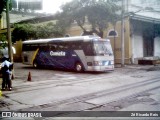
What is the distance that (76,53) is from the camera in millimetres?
19438

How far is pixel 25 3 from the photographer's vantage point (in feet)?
163

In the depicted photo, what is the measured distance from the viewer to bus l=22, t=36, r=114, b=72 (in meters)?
18.2

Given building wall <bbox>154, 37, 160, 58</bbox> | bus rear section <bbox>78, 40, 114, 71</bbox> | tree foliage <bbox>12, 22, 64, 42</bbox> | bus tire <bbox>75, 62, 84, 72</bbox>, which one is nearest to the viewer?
bus rear section <bbox>78, 40, 114, 71</bbox>

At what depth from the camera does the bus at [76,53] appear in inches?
719

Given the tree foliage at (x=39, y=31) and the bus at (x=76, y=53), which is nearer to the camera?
the bus at (x=76, y=53)

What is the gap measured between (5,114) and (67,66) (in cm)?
1341

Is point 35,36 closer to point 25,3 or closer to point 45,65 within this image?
point 45,65

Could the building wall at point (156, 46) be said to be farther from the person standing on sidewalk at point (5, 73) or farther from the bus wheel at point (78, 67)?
the person standing on sidewalk at point (5, 73)

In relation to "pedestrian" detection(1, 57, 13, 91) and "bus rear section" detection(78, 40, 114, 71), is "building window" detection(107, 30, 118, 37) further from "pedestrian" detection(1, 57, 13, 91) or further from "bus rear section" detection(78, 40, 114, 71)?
"pedestrian" detection(1, 57, 13, 91)

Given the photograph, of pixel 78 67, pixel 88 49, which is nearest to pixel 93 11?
pixel 88 49

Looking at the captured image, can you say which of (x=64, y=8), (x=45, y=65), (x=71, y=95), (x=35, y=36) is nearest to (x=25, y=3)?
(x=35, y=36)

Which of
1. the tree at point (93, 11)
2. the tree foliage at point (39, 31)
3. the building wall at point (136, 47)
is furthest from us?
the tree foliage at point (39, 31)

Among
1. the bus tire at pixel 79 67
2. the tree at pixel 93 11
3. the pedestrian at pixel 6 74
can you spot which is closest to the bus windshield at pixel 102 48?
the bus tire at pixel 79 67

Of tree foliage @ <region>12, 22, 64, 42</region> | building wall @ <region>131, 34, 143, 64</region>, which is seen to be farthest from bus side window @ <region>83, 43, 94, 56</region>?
tree foliage @ <region>12, 22, 64, 42</region>
